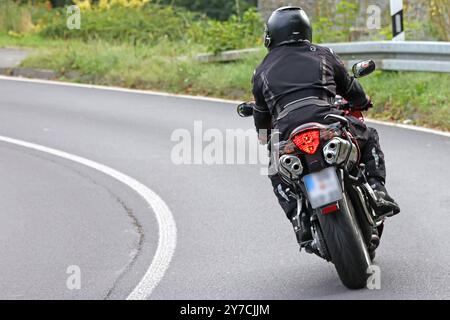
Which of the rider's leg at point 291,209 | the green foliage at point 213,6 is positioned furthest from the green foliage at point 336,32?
the green foliage at point 213,6

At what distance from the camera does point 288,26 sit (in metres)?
7.41

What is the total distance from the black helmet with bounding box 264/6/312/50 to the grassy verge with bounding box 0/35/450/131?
641 centimetres

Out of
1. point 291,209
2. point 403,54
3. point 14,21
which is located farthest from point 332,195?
point 14,21

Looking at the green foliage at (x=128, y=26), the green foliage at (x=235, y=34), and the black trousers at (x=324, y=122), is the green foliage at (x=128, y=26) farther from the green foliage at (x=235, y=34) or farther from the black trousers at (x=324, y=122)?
the black trousers at (x=324, y=122)

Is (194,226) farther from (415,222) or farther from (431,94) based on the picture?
(431,94)

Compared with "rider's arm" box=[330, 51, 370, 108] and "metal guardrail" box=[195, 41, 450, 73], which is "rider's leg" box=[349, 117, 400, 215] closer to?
"rider's arm" box=[330, 51, 370, 108]

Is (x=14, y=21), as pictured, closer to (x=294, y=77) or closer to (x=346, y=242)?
(x=294, y=77)

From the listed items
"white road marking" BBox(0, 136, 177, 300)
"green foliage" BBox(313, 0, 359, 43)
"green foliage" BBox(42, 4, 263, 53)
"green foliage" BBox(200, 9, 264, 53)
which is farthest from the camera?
"green foliage" BBox(42, 4, 263, 53)

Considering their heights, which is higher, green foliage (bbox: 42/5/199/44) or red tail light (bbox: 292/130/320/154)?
red tail light (bbox: 292/130/320/154)

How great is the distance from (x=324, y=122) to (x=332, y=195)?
→ 593mm

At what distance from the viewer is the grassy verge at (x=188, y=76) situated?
14.4 meters

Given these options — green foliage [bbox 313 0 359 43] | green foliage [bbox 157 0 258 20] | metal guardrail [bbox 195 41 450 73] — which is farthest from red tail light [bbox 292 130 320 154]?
green foliage [bbox 157 0 258 20]

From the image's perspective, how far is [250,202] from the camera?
33.8 ft

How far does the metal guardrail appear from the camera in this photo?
14.6 meters
